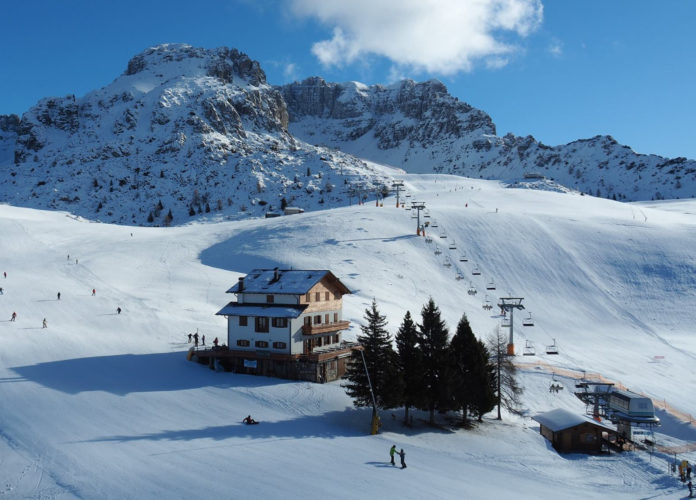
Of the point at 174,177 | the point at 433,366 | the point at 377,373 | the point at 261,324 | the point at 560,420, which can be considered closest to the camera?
the point at 377,373

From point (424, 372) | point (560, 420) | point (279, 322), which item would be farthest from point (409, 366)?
point (279, 322)

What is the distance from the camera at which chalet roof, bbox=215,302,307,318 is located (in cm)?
4200

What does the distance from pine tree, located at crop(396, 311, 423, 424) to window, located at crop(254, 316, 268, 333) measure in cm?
1132

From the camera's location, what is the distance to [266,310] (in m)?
43.2

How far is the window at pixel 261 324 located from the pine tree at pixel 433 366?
12380 mm

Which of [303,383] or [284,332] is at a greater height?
[284,332]

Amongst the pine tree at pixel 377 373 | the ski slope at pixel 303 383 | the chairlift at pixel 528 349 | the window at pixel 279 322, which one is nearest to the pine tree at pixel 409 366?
the pine tree at pixel 377 373

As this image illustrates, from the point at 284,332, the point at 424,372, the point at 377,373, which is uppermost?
the point at 284,332

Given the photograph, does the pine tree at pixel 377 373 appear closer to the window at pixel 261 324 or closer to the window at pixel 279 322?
the window at pixel 279 322

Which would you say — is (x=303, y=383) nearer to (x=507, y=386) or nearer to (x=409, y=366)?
(x=409, y=366)

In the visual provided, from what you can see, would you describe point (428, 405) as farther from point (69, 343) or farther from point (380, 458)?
point (69, 343)

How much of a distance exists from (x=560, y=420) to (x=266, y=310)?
22.5 m

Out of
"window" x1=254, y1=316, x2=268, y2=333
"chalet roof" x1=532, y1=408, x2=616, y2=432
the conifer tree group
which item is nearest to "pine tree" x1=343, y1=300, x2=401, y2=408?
the conifer tree group

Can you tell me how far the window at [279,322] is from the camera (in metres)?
42.1
